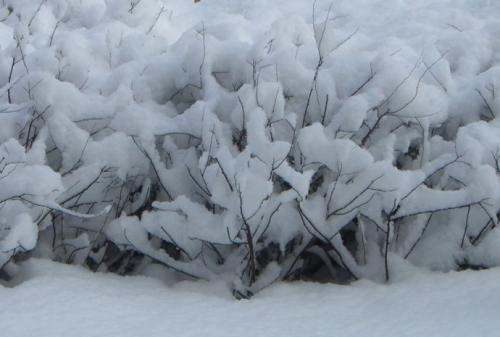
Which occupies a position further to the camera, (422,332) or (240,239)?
(240,239)

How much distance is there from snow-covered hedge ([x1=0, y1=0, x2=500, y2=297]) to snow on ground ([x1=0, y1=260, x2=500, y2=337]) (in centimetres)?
9

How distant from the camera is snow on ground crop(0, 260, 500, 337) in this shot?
1.61 m

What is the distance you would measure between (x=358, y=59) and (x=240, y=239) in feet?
2.34

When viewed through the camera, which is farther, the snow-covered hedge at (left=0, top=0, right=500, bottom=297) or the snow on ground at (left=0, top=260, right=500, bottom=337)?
the snow-covered hedge at (left=0, top=0, right=500, bottom=297)

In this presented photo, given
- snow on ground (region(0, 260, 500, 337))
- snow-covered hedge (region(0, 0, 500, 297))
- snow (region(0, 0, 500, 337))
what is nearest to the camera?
snow on ground (region(0, 260, 500, 337))

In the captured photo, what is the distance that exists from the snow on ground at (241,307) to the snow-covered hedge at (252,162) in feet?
0.31

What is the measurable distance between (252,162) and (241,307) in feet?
1.13

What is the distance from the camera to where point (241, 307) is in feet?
5.86

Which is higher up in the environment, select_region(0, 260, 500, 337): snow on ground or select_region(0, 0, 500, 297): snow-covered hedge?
select_region(0, 0, 500, 297): snow-covered hedge

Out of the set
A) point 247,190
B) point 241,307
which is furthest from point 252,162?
point 241,307

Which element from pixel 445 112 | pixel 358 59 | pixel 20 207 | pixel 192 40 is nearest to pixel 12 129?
pixel 20 207

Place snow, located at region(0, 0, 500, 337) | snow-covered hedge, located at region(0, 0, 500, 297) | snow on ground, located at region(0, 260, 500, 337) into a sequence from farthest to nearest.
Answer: snow-covered hedge, located at region(0, 0, 500, 297)
snow, located at region(0, 0, 500, 337)
snow on ground, located at region(0, 260, 500, 337)

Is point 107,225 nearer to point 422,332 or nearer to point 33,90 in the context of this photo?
point 33,90

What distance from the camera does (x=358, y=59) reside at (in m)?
2.25
